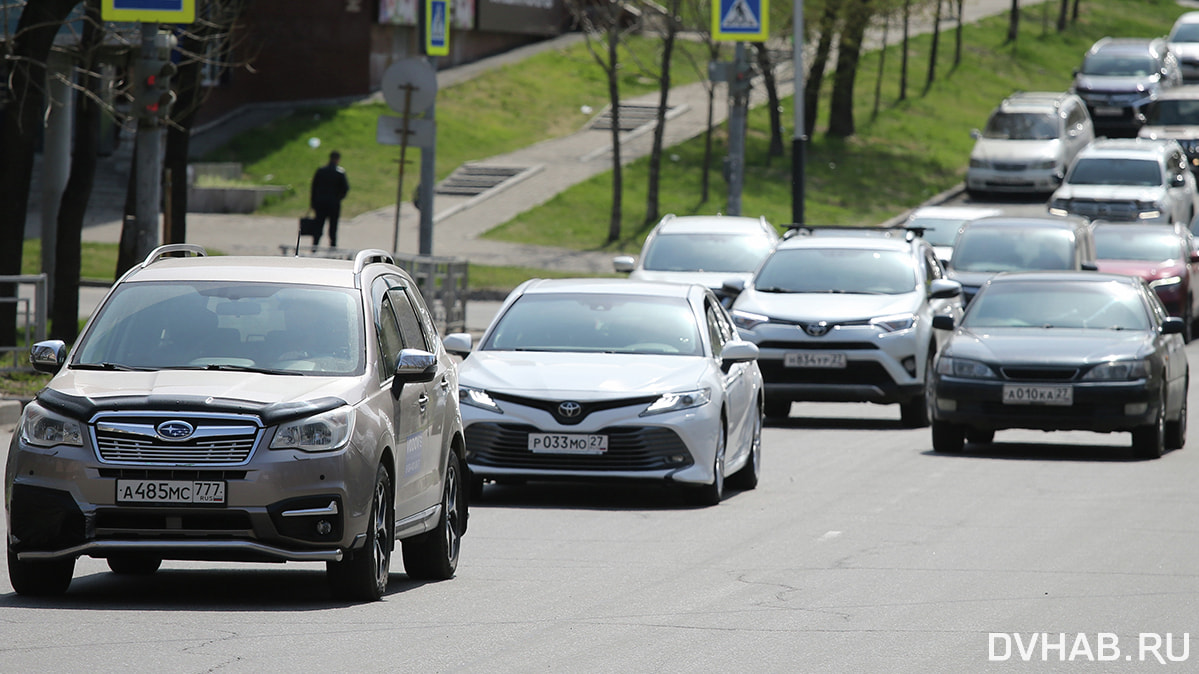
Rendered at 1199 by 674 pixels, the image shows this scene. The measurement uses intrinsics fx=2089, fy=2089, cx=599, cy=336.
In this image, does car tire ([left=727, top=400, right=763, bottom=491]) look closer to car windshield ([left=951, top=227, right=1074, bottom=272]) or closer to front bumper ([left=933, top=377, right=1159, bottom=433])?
front bumper ([left=933, top=377, right=1159, bottom=433])

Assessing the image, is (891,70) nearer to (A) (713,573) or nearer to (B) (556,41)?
(B) (556,41)

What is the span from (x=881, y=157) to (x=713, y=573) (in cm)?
3996

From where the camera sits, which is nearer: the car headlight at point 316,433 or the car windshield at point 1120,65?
the car headlight at point 316,433

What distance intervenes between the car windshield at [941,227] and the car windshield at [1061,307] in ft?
44.0

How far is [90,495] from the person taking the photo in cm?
835

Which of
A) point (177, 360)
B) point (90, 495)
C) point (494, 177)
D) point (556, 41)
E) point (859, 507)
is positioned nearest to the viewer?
point (90, 495)

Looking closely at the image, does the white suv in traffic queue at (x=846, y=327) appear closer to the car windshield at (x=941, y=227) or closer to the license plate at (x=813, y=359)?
the license plate at (x=813, y=359)

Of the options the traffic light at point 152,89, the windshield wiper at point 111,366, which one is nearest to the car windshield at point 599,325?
the windshield wiper at point 111,366

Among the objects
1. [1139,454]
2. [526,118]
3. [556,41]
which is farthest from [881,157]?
[1139,454]

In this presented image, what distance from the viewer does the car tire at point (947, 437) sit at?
16.7 meters

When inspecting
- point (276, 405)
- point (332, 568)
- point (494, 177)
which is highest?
point (276, 405)

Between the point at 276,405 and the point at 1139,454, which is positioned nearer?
the point at 276,405

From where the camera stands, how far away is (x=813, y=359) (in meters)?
18.6

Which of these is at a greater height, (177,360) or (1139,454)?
(177,360)
